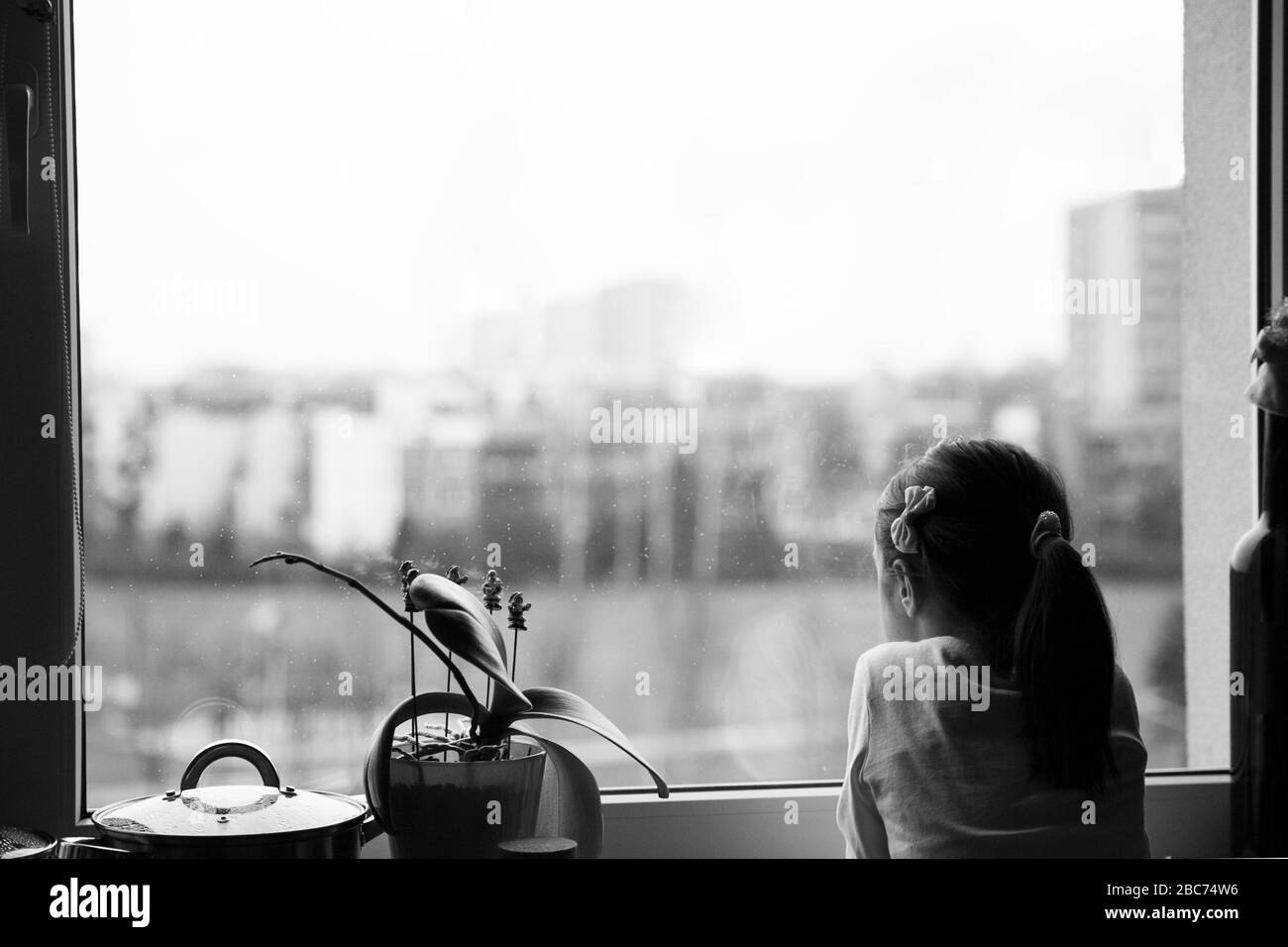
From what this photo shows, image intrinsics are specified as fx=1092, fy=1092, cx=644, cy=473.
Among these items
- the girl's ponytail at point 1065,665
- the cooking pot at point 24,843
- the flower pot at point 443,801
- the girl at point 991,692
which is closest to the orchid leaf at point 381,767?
the flower pot at point 443,801

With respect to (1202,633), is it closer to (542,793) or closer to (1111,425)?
(1111,425)

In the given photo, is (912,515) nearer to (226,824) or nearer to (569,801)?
(569,801)

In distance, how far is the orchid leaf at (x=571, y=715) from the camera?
0.91 meters

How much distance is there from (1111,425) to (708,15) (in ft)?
2.06

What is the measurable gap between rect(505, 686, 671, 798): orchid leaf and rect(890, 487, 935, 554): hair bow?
1.03 feet

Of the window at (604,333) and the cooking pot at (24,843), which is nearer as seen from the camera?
the cooking pot at (24,843)

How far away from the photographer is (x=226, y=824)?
81 cm

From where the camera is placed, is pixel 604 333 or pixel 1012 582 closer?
pixel 1012 582

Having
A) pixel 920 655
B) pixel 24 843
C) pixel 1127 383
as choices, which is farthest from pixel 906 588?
pixel 24 843

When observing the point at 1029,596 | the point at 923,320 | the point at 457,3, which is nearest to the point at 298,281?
the point at 457,3

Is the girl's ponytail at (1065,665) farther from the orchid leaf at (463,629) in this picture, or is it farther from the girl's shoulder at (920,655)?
the orchid leaf at (463,629)

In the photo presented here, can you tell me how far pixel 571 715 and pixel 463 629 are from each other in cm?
12
